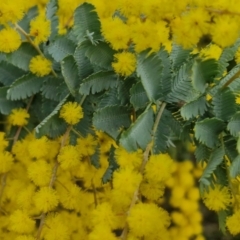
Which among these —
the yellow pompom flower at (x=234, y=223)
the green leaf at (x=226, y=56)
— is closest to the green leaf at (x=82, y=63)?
the green leaf at (x=226, y=56)

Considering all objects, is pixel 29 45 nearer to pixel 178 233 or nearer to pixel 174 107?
pixel 174 107

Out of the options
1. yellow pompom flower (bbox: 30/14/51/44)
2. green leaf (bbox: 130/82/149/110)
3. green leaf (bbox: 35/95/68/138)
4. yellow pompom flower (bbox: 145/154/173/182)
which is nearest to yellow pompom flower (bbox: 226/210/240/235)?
yellow pompom flower (bbox: 145/154/173/182)

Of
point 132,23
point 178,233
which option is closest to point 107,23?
point 132,23

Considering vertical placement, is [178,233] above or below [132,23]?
below

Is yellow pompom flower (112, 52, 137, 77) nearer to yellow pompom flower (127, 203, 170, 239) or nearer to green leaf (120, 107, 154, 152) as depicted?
green leaf (120, 107, 154, 152)

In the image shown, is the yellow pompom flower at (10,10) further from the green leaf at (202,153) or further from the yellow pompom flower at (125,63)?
the green leaf at (202,153)

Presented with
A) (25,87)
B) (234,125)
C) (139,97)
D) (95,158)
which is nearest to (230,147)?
(234,125)

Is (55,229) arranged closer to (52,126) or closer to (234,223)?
(52,126)
